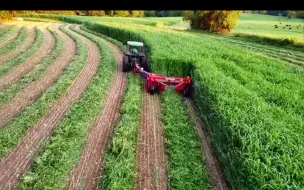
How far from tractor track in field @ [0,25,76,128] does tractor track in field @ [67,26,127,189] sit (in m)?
3.33

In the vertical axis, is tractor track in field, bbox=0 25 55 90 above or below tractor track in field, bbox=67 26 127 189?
above

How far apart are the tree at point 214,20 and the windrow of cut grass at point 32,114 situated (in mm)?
40733

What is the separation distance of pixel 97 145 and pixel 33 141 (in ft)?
7.05

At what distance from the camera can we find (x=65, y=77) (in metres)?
18.7

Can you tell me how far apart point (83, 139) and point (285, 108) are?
7.12 m

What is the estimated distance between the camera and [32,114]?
12898 mm

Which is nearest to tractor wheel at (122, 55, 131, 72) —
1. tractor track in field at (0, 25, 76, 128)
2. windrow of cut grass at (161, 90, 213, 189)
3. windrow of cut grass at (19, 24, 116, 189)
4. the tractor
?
the tractor

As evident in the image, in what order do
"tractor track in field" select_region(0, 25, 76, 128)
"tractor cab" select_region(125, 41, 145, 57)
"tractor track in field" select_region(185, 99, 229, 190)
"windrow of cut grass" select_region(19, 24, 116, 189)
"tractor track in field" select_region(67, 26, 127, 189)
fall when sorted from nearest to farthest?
1. "windrow of cut grass" select_region(19, 24, 116, 189)
2. "tractor track in field" select_region(67, 26, 127, 189)
3. "tractor track in field" select_region(185, 99, 229, 190)
4. "tractor track in field" select_region(0, 25, 76, 128)
5. "tractor cab" select_region(125, 41, 145, 57)

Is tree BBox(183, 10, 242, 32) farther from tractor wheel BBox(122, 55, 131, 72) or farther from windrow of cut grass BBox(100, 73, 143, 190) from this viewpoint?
windrow of cut grass BBox(100, 73, 143, 190)

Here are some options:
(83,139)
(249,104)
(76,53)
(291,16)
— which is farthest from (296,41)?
(291,16)

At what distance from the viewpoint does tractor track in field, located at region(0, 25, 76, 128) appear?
43.3ft

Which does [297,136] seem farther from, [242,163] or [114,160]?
[114,160]

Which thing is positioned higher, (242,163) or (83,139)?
(242,163)

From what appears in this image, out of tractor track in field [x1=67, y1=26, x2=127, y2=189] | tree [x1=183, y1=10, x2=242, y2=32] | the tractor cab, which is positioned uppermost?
tree [x1=183, y1=10, x2=242, y2=32]
